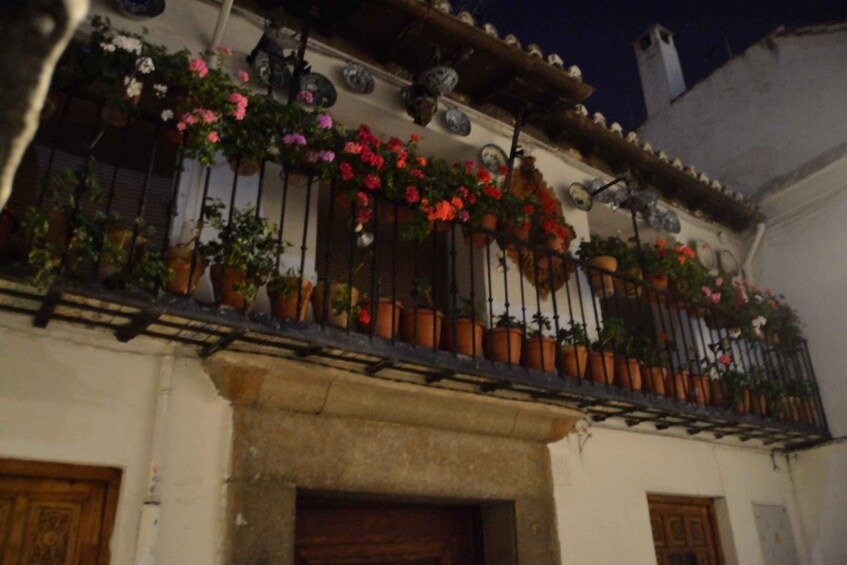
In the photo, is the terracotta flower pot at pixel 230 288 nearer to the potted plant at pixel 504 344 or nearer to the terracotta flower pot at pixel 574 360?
the potted plant at pixel 504 344

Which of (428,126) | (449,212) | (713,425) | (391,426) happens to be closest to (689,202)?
(713,425)

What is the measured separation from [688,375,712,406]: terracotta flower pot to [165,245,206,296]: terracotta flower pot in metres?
3.86

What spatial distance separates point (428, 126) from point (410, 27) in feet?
2.42

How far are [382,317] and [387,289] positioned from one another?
3.64 ft

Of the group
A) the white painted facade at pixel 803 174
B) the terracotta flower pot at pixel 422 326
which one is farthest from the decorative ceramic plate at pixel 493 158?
the white painted facade at pixel 803 174

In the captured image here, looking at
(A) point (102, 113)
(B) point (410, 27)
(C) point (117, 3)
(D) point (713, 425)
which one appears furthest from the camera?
(D) point (713, 425)

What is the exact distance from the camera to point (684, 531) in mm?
5629

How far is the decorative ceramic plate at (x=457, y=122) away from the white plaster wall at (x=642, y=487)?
2505mm

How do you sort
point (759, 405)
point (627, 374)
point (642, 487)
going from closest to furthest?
point (627, 374) < point (642, 487) < point (759, 405)

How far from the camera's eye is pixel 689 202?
741 centimetres

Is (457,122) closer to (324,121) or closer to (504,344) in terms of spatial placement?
(324,121)

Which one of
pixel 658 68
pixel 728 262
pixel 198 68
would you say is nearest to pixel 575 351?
pixel 198 68

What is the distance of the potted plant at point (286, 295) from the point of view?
3.40 meters

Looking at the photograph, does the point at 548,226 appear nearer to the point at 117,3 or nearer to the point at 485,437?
the point at 485,437
